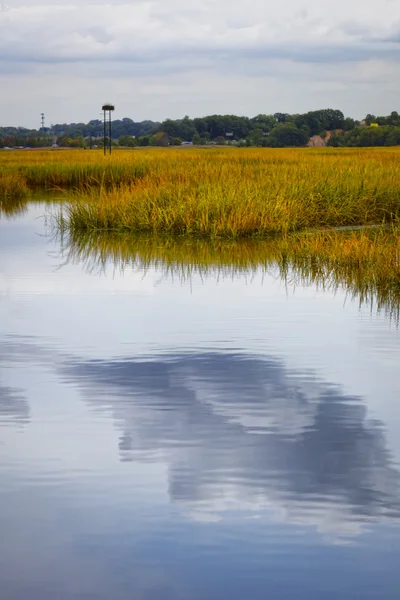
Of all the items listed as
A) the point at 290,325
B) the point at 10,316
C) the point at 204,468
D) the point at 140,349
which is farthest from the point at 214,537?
the point at 10,316

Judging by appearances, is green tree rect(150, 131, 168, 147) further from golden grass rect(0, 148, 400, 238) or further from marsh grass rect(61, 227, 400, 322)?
marsh grass rect(61, 227, 400, 322)

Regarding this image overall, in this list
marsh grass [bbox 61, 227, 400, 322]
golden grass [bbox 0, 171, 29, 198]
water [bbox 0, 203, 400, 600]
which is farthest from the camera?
golden grass [bbox 0, 171, 29, 198]

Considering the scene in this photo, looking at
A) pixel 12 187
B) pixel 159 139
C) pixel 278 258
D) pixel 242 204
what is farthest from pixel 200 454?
pixel 159 139

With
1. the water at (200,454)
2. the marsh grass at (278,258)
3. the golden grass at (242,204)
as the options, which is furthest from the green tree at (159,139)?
the water at (200,454)

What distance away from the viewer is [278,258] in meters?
14.4

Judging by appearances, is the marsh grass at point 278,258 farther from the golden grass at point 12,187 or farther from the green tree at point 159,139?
the green tree at point 159,139

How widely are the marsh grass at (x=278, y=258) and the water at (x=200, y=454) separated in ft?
3.17

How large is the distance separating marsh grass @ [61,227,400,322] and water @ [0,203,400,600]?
3.17ft

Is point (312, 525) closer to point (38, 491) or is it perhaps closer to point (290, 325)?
point (38, 491)

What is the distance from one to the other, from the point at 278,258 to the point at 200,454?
8.93 meters

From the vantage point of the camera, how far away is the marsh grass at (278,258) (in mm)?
11470

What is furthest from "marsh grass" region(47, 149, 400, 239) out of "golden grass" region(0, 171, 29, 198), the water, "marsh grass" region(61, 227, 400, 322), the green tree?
the green tree

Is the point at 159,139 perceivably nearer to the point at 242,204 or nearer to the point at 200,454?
the point at 242,204

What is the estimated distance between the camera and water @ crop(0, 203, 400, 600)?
425cm
